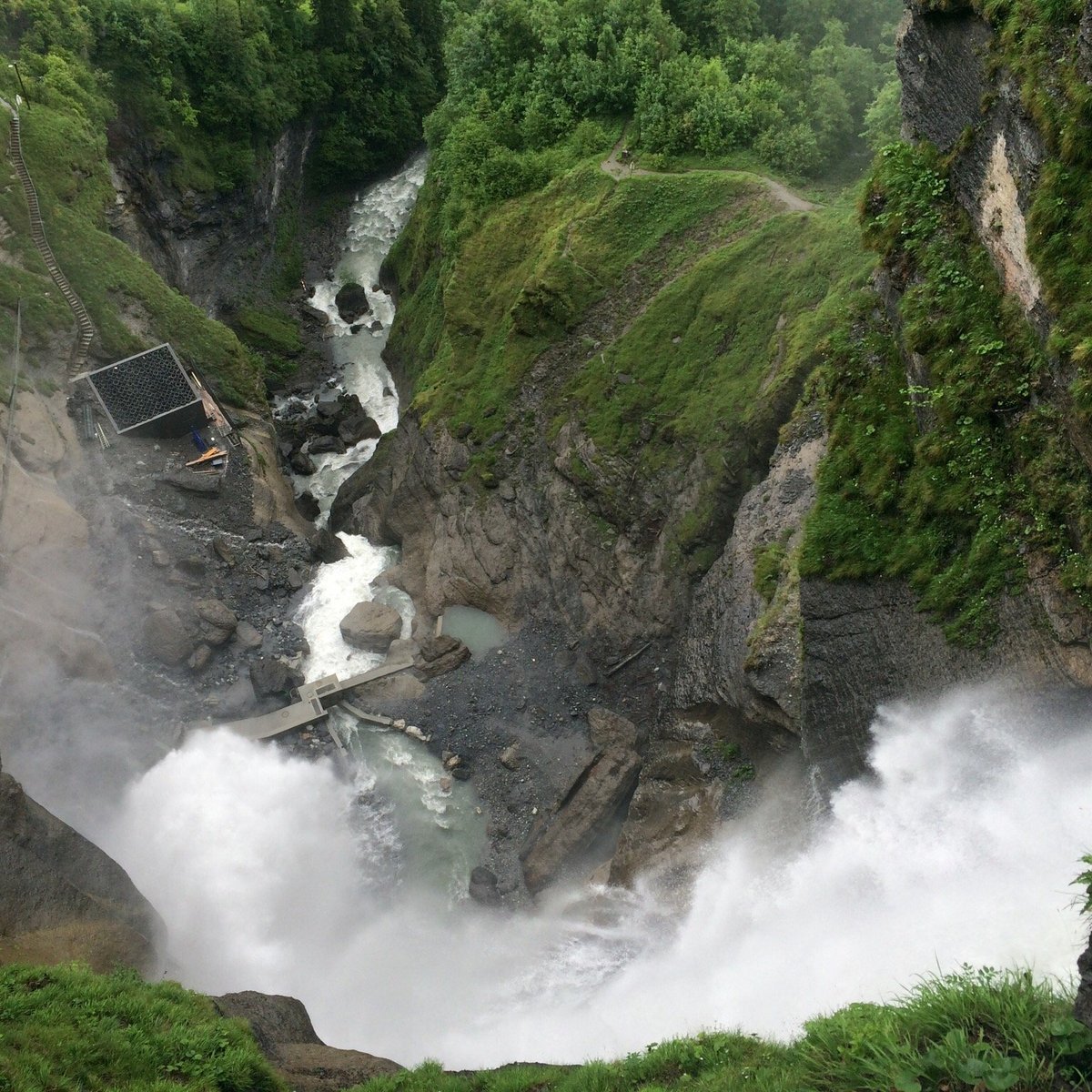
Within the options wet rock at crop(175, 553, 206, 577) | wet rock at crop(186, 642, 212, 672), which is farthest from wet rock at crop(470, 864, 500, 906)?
wet rock at crop(175, 553, 206, 577)

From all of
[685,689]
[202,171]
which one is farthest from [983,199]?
[202,171]

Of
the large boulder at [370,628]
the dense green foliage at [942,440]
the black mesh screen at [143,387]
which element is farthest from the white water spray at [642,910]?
the black mesh screen at [143,387]

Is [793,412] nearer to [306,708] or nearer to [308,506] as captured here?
[306,708]

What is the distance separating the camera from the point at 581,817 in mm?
29219

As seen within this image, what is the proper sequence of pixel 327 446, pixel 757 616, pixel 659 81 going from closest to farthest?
pixel 757 616
pixel 659 81
pixel 327 446

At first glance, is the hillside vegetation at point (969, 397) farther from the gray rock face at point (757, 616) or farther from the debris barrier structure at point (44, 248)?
the debris barrier structure at point (44, 248)

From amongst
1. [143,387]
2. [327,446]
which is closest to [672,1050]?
[143,387]

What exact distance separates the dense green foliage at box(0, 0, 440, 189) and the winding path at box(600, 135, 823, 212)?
22.7 meters

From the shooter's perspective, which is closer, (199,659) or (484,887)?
(484,887)

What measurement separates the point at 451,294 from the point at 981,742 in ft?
96.9

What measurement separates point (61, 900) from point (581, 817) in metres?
15.2

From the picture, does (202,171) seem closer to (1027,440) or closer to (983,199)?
(983,199)

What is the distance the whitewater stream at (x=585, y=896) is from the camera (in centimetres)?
1845

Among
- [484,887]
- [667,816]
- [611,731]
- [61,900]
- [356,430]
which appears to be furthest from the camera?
[356,430]
